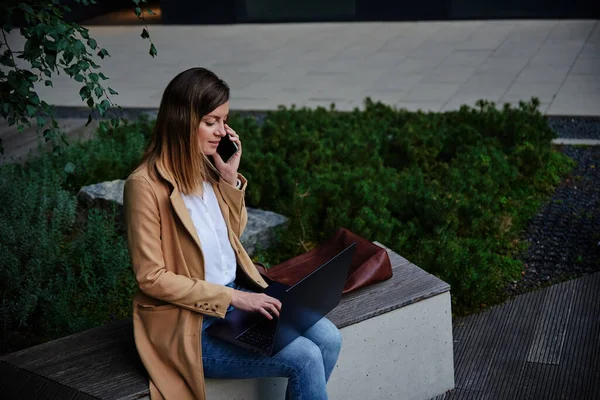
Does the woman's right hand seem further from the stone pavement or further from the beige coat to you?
the stone pavement

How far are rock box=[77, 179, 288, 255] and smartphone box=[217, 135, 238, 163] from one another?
6.75ft

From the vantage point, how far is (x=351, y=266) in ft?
13.1

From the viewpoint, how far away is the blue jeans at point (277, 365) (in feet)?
10.4

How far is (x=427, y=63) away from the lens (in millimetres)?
11547

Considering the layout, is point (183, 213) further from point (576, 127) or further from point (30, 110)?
point (576, 127)

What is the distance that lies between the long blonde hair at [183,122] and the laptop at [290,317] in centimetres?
53

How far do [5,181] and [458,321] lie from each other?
10.5ft

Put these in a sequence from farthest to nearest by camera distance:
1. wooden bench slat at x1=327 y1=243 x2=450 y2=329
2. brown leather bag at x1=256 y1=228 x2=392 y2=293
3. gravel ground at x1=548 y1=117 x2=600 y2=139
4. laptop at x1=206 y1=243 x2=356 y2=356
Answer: gravel ground at x1=548 y1=117 x2=600 y2=139 < brown leather bag at x1=256 y1=228 x2=392 y2=293 < wooden bench slat at x1=327 y1=243 x2=450 y2=329 < laptop at x1=206 y1=243 x2=356 y2=356

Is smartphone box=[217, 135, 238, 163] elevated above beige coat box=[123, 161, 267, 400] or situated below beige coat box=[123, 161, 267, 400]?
above

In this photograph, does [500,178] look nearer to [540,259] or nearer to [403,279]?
[540,259]

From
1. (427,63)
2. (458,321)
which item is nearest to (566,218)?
(458,321)

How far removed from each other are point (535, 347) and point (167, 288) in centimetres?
225

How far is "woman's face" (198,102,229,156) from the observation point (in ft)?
10.5

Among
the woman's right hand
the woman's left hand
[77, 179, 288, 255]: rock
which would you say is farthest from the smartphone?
[77, 179, 288, 255]: rock
